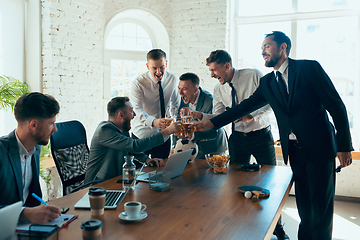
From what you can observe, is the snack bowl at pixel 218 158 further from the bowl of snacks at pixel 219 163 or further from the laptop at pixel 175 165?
the laptop at pixel 175 165

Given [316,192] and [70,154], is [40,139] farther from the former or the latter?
[316,192]

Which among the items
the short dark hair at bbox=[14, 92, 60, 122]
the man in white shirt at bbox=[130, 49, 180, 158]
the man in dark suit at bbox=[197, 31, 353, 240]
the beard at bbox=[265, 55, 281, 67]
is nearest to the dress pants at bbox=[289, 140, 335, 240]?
the man in dark suit at bbox=[197, 31, 353, 240]

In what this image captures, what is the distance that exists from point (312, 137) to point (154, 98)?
68.2 inches

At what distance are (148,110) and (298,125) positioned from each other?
1668mm

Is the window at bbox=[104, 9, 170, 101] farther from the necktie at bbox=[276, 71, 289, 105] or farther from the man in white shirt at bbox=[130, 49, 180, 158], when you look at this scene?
the necktie at bbox=[276, 71, 289, 105]

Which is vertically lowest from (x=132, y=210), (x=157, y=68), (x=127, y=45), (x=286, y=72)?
(x=132, y=210)

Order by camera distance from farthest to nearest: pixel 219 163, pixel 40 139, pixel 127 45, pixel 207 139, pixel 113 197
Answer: pixel 127 45, pixel 207 139, pixel 219 163, pixel 40 139, pixel 113 197

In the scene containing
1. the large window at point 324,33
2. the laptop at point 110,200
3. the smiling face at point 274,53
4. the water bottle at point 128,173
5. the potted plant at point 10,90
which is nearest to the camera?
the laptop at point 110,200

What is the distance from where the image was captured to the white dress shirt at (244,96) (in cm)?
275

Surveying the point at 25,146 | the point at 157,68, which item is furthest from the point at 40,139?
the point at 157,68

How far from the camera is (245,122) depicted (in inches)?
108

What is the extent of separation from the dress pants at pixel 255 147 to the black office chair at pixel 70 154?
50.7 inches

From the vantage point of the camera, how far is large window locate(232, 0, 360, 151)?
440 centimetres

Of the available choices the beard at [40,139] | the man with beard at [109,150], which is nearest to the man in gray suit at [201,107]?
the man with beard at [109,150]
